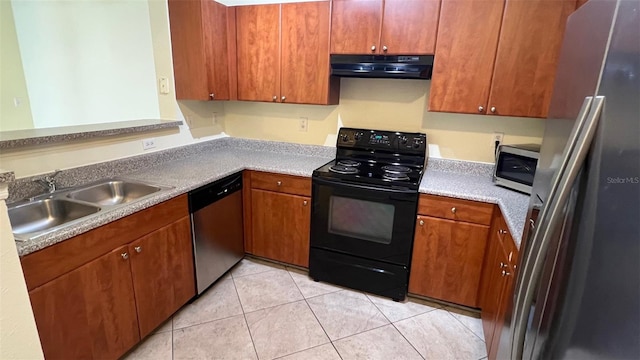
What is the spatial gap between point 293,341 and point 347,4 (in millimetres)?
2168

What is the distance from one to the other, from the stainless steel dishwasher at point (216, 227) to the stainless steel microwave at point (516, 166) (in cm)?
181

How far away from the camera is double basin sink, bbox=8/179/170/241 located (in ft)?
5.24

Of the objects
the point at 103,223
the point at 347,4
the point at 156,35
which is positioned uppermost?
the point at 347,4

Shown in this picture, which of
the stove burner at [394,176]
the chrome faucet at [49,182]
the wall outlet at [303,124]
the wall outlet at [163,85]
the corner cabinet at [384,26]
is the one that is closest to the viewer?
the chrome faucet at [49,182]

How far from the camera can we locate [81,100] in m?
3.19

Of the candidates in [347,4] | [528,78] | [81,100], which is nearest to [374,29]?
[347,4]

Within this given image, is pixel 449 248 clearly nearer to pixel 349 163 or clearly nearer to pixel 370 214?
pixel 370 214

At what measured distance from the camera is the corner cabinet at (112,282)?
1.34 metres

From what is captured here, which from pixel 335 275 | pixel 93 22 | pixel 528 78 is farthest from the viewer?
pixel 93 22

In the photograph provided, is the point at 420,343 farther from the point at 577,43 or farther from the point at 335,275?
the point at 577,43

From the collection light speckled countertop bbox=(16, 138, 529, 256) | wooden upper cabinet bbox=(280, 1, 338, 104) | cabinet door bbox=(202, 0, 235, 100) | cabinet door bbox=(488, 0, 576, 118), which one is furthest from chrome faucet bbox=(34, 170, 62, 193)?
cabinet door bbox=(488, 0, 576, 118)

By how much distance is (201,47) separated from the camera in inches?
94.2

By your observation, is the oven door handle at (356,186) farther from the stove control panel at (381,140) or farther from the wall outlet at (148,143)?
the wall outlet at (148,143)

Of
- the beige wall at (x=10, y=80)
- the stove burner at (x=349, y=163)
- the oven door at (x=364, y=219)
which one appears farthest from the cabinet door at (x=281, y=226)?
the beige wall at (x=10, y=80)
